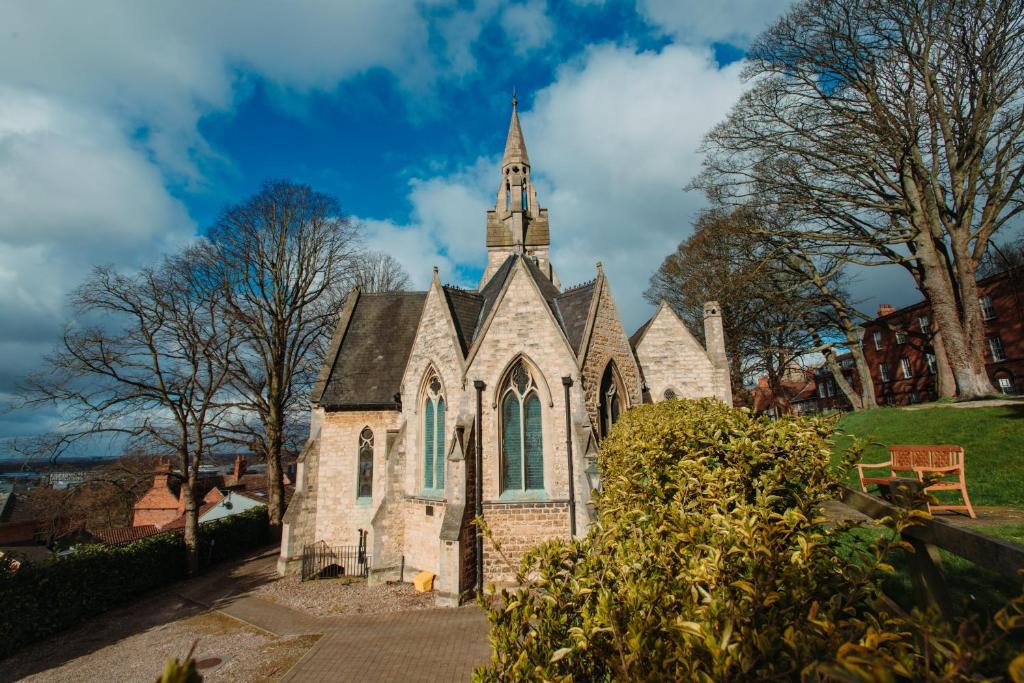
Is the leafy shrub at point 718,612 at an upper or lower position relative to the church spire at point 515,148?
lower

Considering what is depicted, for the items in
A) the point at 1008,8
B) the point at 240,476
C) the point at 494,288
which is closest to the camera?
the point at 1008,8

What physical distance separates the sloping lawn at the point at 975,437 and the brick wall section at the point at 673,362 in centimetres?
519

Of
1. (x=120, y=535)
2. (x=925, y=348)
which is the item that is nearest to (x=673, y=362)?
(x=925, y=348)

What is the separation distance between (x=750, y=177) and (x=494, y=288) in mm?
11803

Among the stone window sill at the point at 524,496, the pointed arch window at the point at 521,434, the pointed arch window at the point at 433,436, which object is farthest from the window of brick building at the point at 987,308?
the pointed arch window at the point at 433,436

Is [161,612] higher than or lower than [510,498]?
lower

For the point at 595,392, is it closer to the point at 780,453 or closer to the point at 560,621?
the point at 780,453

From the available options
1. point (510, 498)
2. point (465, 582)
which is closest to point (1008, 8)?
point (510, 498)

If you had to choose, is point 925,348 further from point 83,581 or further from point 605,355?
point 83,581

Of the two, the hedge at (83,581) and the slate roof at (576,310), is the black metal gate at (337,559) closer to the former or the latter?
the hedge at (83,581)

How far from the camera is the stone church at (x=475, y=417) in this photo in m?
12.5

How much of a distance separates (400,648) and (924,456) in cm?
1100

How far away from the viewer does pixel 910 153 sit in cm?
1603

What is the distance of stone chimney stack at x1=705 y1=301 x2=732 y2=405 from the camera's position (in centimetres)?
1814
